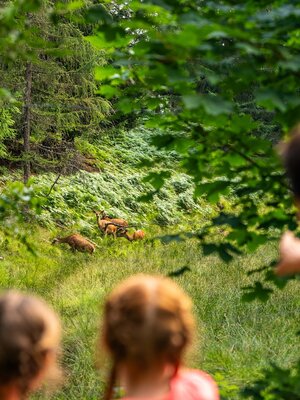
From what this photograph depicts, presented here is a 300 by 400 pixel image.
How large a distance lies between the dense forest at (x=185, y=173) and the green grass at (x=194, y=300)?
30mm

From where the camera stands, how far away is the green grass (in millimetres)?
6914

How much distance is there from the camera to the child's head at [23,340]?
216 centimetres

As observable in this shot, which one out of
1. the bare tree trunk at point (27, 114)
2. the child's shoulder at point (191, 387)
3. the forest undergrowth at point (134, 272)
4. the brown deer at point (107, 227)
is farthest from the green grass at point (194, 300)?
the bare tree trunk at point (27, 114)

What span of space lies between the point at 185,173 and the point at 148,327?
3966 millimetres

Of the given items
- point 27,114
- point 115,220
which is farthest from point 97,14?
point 115,220

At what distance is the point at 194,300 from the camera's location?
964cm

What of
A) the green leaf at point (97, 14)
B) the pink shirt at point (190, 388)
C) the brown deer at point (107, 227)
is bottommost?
the brown deer at point (107, 227)

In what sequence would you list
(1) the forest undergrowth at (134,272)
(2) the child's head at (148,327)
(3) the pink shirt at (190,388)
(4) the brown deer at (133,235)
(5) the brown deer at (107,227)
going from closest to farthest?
(2) the child's head at (148,327), (3) the pink shirt at (190,388), (1) the forest undergrowth at (134,272), (4) the brown deer at (133,235), (5) the brown deer at (107,227)

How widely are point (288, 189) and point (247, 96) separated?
2894 cm

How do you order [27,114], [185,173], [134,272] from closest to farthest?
[185,173]
[134,272]
[27,114]

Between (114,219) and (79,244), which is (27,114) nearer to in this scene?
(114,219)

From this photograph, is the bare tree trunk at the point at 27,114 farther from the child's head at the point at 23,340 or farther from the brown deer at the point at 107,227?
the child's head at the point at 23,340

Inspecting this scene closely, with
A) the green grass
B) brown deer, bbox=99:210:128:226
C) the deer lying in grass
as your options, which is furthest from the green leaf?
brown deer, bbox=99:210:128:226

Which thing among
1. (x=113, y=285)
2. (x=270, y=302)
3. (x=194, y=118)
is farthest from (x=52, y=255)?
(x=194, y=118)
